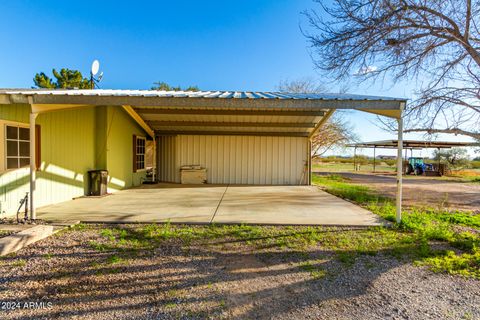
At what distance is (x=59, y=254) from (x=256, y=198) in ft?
15.7

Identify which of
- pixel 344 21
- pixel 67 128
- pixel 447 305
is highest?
pixel 344 21

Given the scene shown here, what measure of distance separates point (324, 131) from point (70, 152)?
14.9 m

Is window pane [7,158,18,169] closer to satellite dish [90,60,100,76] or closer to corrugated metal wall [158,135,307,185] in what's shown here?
satellite dish [90,60,100,76]

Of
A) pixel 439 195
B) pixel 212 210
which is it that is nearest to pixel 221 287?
pixel 212 210

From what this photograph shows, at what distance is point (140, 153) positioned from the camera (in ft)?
31.1

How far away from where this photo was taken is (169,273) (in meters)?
2.57

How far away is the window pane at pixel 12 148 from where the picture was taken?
4.32 metres

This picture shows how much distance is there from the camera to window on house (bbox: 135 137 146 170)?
913 cm

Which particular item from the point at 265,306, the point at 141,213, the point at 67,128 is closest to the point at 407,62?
the point at 265,306

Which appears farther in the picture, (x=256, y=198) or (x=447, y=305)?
(x=256, y=198)

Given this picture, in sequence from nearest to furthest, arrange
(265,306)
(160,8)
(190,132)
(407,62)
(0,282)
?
1. (265,306)
2. (0,282)
3. (407,62)
4. (160,8)
5. (190,132)

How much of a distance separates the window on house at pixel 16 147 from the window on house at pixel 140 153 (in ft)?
14.2

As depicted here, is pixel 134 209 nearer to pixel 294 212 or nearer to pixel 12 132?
pixel 12 132

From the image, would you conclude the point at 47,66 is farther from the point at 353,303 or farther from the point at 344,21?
the point at 353,303
